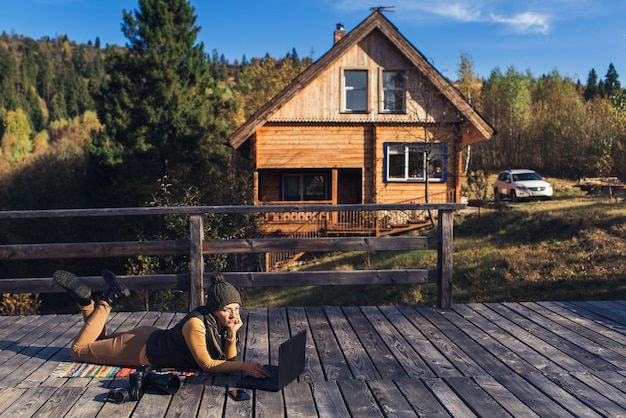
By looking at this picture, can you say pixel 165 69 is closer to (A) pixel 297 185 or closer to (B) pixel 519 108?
(A) pixel 297 185

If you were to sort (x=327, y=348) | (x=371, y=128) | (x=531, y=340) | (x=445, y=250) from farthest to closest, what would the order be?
(x=371, y=128) < (x=445, y=250) < (x=531, y=340) < (x=327, y=348)

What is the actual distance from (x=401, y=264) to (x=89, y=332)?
13.2 metres

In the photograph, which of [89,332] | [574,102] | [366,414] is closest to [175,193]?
[89,332]

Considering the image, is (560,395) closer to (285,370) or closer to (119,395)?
(285,370)

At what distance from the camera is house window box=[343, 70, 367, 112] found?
21.9 meters

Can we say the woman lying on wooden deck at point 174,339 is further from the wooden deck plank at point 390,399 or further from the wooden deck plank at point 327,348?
the wooden deck plank at point 390,399

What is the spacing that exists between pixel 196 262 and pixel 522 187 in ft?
76.9

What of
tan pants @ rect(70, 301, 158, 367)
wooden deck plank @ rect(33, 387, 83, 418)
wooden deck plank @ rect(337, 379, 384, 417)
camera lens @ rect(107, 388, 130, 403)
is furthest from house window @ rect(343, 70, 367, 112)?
camera lens @ rect(107, 388, 130, 403)

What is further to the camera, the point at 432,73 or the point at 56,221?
the point at 56,221

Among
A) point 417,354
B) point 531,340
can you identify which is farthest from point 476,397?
point 531,340

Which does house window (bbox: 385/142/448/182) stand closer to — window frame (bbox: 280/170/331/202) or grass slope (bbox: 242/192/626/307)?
window frame (bbox: 280/170/331/202)

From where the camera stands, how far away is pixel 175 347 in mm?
4250

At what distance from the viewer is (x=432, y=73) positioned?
2128 centimetres

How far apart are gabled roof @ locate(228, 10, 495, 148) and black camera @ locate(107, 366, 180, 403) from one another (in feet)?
55.4
